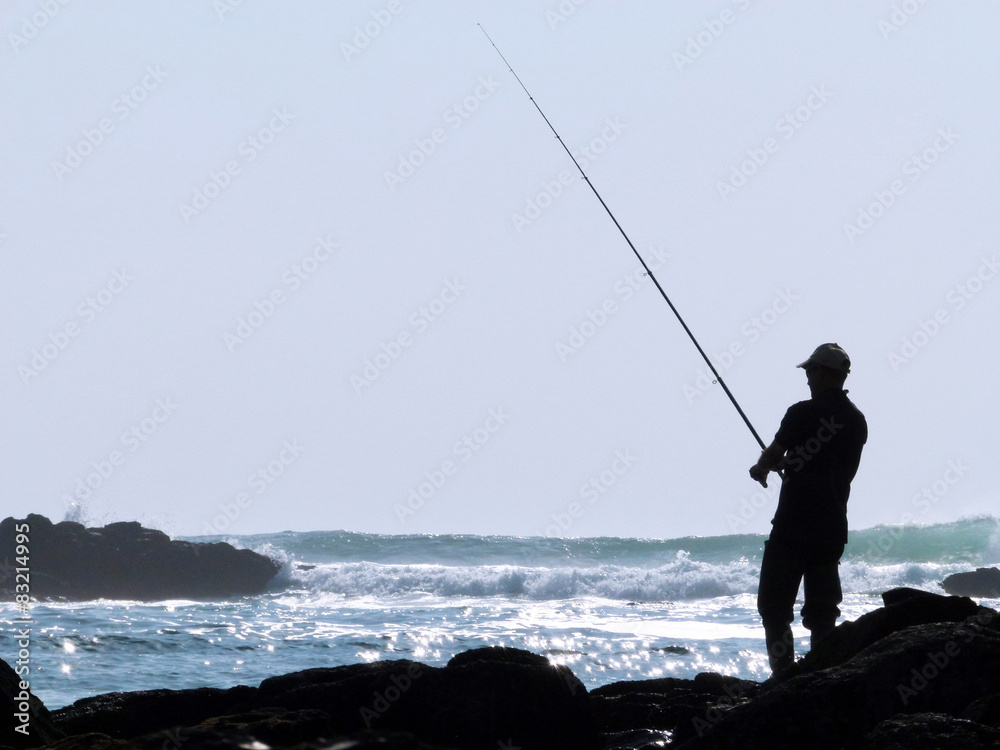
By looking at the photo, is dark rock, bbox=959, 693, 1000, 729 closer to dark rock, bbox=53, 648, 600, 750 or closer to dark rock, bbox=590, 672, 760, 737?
dark rock, bbox=590, 672, 760, 737

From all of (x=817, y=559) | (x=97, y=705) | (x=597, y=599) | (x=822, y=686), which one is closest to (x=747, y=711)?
(x=822, y=686)

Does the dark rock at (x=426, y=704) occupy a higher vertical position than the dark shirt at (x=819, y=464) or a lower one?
lower

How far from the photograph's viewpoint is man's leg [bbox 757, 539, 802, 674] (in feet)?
14.9

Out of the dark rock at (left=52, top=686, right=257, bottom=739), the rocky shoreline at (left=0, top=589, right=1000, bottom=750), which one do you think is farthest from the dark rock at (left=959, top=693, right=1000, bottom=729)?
the dark rock at (left=52, top=686, right=257, bottom=739)

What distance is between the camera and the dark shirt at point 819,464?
4422 millimetres

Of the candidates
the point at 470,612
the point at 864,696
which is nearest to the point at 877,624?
Answer: the point at 864,696

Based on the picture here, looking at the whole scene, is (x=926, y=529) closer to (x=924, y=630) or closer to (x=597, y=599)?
(x=597, y=599)

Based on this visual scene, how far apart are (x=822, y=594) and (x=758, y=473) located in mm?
590

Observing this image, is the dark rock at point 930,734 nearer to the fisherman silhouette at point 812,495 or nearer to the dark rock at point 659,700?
the fisherman silhouette at point 812,495

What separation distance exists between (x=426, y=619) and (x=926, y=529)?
68.9ft

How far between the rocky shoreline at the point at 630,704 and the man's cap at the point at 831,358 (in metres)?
0.96

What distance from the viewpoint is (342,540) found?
107 ft

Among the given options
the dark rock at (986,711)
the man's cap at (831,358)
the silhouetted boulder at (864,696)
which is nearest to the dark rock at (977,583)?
the man's cap at (831,358)

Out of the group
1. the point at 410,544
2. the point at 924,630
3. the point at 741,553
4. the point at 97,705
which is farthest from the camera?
the point at 410,544
